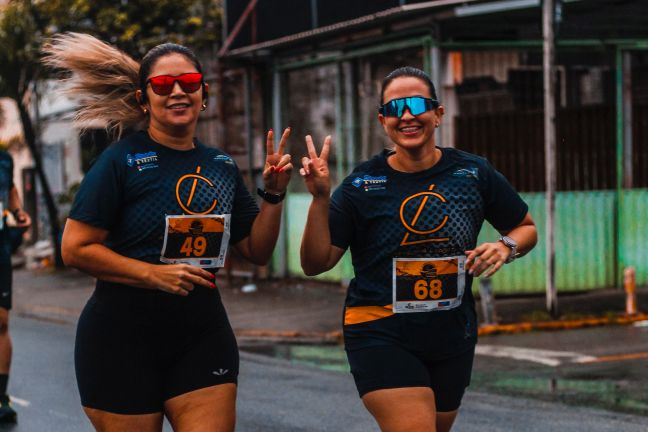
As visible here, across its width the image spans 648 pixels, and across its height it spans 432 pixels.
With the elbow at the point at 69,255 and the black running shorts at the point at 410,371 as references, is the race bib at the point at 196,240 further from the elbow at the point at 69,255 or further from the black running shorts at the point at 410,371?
the black running shorts at the point at 410,371

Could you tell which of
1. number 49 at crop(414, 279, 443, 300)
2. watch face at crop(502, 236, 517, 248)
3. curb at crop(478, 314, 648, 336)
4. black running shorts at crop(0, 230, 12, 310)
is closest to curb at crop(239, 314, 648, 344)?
curb at crop(478, 314, 648, 336)

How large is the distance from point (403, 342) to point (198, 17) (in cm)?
1470

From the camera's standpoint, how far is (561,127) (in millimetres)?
Answer: 13820

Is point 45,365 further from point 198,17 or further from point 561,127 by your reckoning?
point 198,17

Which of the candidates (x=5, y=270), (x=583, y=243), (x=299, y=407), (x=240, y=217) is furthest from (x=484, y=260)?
(x=583, y=243)

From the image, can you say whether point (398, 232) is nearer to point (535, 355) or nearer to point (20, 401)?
point (20, 401)

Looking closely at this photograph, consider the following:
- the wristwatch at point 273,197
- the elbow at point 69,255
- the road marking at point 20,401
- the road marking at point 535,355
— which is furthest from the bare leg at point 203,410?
the road marking at point 535,355

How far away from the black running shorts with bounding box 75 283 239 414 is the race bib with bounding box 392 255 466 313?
726mm

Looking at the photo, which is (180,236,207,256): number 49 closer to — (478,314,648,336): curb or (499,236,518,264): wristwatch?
(499,236,518,264): wristwatch

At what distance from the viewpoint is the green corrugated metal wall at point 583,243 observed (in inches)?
538

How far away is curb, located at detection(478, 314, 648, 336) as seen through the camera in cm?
1152

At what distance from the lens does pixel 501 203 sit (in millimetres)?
4562

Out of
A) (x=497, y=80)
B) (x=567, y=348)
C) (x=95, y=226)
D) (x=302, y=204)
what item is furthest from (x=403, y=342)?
(x=302, y=204)

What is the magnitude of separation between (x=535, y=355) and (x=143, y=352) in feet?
21.4
